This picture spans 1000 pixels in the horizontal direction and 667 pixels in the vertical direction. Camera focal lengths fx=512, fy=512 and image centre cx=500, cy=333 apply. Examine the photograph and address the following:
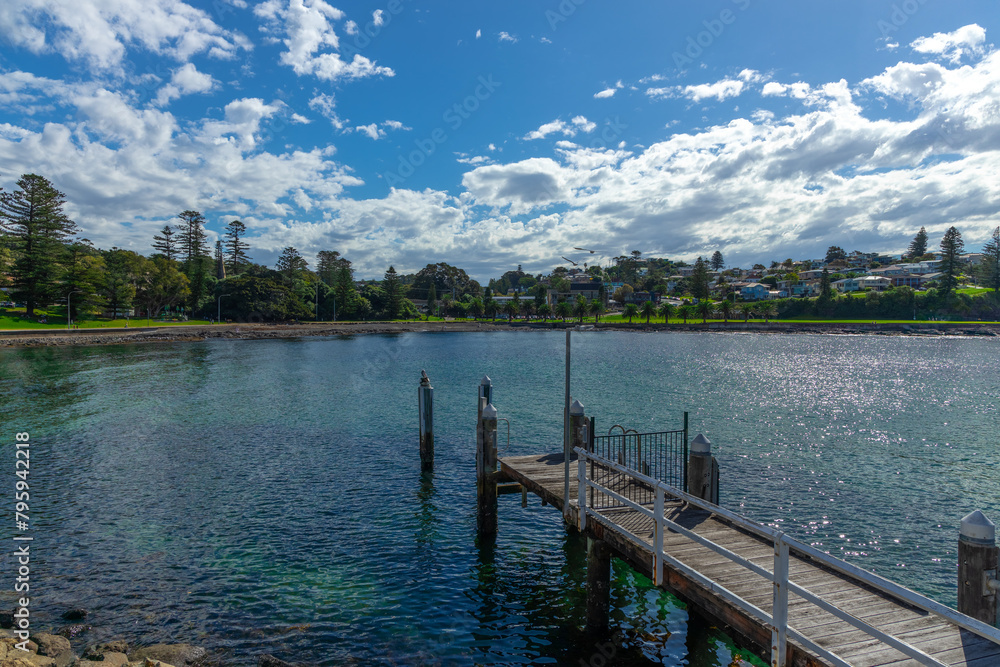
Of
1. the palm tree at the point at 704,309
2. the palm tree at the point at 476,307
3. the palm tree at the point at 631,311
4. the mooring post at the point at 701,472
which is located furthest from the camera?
the palm tree at the point at 476,307

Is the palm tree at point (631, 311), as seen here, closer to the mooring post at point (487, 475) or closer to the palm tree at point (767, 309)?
the palm tree at point (767, 309)

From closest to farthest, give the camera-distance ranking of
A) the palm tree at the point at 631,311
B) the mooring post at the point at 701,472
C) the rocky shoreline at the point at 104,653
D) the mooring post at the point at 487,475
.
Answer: the rocky shoreline at the point at 104,653 → the mooring post at the point at 701,472 → the mooring post at the point at 487,475 → the palm tree at the point at 631,311

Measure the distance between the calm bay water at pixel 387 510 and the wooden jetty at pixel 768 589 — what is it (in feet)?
8.02

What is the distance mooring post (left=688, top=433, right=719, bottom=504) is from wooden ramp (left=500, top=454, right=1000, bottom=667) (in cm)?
49

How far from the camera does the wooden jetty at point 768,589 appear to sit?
18.0 feet


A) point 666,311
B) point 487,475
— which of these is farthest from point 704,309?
point 487,475

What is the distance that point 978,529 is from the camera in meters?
5.98

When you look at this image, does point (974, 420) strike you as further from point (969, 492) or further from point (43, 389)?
point (43, 389)

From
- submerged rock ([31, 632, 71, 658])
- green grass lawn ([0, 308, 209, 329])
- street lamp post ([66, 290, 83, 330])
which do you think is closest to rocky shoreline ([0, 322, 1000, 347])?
street lamp post ([66, 290, 83, 330])

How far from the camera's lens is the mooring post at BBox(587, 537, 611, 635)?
10148mm

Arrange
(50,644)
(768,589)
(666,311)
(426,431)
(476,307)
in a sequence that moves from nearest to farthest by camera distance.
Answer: (768,589)
(50,644)
(426,431)
(666,311)
(476,307)

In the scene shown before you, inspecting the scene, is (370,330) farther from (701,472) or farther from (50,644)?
(701,472)

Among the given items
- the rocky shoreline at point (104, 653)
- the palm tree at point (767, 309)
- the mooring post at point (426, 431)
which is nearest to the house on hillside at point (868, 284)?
the palm tree at point (767, 309)

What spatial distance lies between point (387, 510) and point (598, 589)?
27.5 feet
